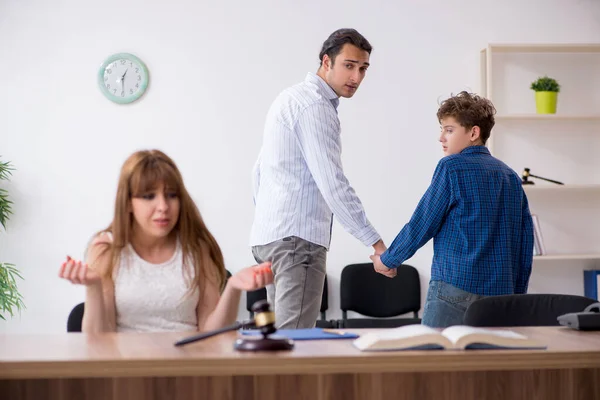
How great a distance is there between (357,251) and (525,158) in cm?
131

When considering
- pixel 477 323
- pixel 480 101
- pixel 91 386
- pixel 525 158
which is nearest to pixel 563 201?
pixel 525 158

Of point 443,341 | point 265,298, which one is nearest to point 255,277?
point 443,341

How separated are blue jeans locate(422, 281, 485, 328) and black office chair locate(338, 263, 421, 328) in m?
2.33

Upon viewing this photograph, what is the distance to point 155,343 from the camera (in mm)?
1880

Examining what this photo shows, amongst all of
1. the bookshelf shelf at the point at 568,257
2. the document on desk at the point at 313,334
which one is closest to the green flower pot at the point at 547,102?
the bookshelf shelf at the point at 568,257

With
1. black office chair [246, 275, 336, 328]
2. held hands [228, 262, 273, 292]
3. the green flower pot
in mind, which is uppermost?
the green flower pot

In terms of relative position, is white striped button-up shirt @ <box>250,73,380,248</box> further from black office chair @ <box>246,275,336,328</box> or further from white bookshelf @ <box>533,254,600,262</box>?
white bookshelf @ <box>533,254,600,262</box>

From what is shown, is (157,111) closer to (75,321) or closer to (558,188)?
(558,188)

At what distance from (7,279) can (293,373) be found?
13.3 feet

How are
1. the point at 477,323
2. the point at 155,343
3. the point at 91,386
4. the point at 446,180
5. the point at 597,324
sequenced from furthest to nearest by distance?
the point at 446,180, the point at 477,323, the point at 597,324, the point at 155,343, the point at 91,386

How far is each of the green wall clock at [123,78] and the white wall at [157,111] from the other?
57mm

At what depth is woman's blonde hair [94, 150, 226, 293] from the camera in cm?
243

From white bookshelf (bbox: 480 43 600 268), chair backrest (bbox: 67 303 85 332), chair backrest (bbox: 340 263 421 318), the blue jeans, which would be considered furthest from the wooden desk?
white bookshelf (bbox: 480 43 600 268)

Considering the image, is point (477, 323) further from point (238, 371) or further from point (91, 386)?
point (91, 386)
